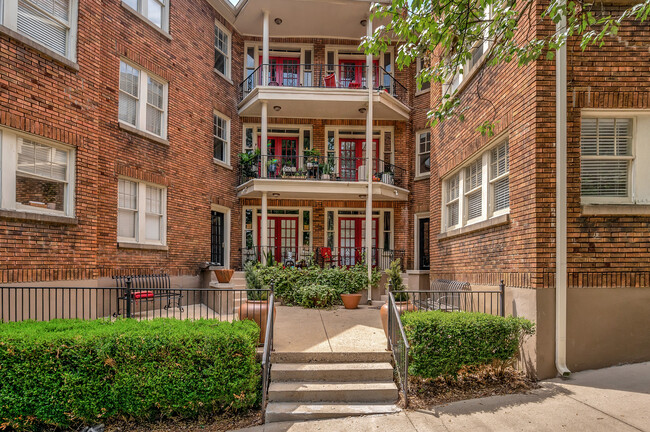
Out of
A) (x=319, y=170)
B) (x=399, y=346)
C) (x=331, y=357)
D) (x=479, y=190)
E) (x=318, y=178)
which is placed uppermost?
(x=319, y=170)

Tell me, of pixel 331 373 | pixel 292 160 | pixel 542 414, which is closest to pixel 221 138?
pixel 292 160

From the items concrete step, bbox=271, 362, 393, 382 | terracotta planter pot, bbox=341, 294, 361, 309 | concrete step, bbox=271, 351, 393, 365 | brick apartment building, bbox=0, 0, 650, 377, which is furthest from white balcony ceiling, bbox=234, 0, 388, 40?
concrete step, bbox=271, 362, 393, 382

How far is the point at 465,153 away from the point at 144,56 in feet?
30.1

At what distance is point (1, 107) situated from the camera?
7.47 m

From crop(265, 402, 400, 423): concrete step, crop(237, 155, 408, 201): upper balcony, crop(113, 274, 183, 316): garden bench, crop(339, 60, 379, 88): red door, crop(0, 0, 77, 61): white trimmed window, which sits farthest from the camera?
crop(339, 60, 379, 88): red door

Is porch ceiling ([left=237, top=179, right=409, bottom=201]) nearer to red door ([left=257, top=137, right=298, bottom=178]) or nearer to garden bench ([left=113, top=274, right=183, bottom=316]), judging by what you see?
red door ([left=257, top=137, right=298, bottom=178])

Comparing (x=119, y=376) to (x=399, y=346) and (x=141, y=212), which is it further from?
(x=141, y=212)

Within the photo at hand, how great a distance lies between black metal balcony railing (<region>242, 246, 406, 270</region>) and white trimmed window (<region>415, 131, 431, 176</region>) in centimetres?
343

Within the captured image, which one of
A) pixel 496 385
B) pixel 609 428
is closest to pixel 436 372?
pixel 496 385

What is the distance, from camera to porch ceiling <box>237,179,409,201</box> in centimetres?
1492

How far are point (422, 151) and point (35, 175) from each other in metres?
13.5

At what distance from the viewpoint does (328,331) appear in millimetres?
8797

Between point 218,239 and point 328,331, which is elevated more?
point 218,239

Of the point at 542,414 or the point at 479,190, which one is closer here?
the point at 542,414
